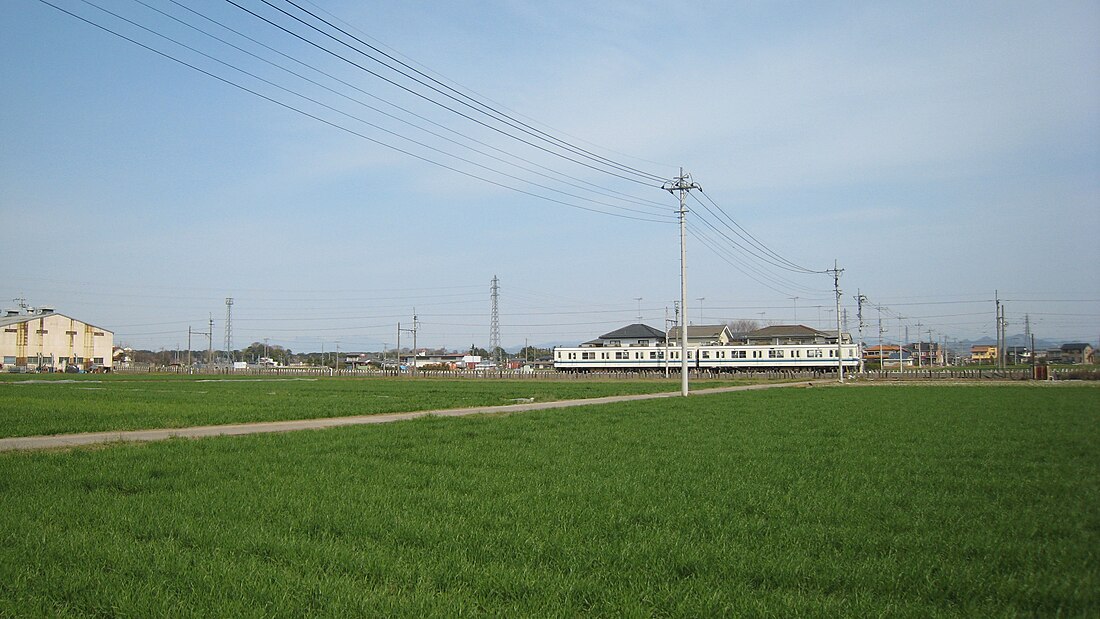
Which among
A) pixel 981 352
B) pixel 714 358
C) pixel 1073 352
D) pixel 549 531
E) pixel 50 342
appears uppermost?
pixel 50 342

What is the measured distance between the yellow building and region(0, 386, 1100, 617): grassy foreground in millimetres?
97111

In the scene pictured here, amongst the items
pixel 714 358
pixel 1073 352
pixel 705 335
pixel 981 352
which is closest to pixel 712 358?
pixel 714 358

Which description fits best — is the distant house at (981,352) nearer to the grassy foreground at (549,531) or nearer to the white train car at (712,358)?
the white train car at (712,358)

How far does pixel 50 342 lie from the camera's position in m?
93.6

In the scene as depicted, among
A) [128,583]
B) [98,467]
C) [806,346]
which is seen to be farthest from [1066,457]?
[806,346]

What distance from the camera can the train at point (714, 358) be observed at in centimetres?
7912

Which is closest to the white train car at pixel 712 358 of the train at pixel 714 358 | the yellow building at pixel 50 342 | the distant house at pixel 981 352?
the train at pixel 714 358

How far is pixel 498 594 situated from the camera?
491 cm

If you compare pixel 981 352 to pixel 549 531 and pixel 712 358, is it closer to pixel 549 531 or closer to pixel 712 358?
pixel 712 358

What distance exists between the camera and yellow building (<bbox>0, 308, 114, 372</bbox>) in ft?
298

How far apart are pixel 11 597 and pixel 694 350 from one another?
83753 millimetres

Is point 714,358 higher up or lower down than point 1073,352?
lower down

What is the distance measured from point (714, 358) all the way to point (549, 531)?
263ft

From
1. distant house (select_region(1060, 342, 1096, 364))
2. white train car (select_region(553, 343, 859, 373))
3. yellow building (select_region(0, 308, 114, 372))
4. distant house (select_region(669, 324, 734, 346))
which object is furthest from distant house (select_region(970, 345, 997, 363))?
yellow building (select_region(0, 308, 114, 372))
